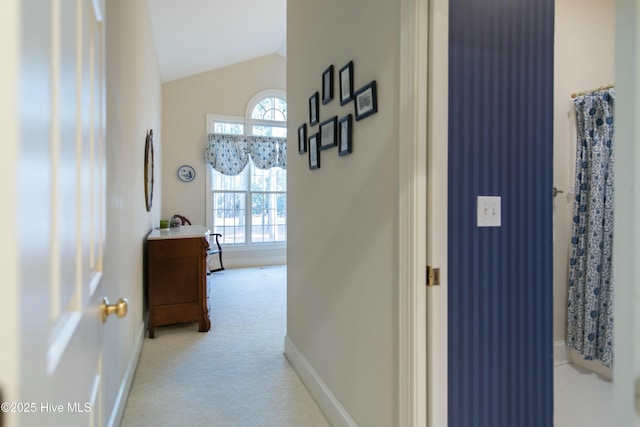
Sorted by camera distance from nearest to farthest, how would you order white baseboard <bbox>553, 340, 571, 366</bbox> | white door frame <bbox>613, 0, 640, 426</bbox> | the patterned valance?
white door frame <bbox>613, 0, 640, 426</bbox>
white baseboard <bbox>553, 340, 571, 366</bbox>
the patterned valance

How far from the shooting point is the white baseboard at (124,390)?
175 cm

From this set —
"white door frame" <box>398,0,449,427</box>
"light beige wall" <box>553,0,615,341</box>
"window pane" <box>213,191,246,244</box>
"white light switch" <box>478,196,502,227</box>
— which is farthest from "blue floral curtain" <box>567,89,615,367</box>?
"window pane" <box>213,191,246,244</box>

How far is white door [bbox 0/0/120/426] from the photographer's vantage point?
325 millimetres

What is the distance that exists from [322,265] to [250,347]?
1318 millimetres

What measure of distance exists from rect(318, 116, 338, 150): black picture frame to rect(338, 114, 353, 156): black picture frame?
0.14ft

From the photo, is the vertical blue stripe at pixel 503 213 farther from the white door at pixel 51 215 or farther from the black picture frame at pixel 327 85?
the white door at pixel 51 215

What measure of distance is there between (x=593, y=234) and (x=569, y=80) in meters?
1.17

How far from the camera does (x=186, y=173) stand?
6.04 meters

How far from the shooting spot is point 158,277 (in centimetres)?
309

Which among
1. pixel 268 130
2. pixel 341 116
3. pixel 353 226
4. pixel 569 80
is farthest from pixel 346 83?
pixel 268 130

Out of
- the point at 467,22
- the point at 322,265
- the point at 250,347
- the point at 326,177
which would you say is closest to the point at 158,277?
the point at 250,347

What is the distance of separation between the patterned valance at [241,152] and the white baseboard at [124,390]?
154 inches

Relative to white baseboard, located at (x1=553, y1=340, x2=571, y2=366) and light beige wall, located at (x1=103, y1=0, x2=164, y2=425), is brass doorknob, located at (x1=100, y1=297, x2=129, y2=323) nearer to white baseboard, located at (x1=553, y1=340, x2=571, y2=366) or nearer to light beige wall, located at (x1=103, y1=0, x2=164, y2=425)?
light beige wall, located at (x1=103, y1=0, x2=164, y2=425)

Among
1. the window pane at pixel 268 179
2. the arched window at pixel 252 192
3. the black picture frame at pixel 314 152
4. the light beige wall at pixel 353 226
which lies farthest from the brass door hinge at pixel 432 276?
the window pane at pixel 268 179
